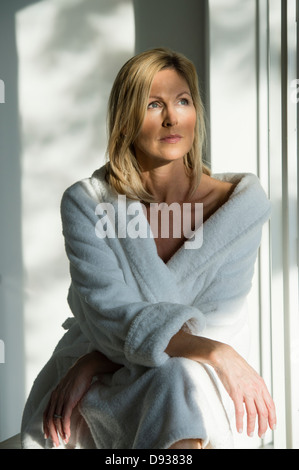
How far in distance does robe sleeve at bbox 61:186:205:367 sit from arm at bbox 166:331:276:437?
1.7 inches

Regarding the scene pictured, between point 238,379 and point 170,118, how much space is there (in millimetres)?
513

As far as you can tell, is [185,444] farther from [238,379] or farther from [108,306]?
[108,306]

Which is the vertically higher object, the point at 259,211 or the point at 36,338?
the point at 259,211

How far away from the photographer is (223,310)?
1.17m

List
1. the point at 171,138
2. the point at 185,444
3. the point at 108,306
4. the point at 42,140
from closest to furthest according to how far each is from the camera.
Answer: the point at 185,444 < the point at 108,306 < the point at 171,138 < the point at 42,140

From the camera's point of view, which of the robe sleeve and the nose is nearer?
the robe sleeve

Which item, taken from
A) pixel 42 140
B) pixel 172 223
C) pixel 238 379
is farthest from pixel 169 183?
pixel 42 140

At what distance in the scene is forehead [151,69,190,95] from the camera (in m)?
1.22

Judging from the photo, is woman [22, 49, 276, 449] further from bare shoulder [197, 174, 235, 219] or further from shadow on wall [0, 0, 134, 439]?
shadow on wall [0, 0, 134, 439]

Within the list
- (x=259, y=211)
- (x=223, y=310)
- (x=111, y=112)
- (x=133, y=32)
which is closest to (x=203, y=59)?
(x=133, y=32)

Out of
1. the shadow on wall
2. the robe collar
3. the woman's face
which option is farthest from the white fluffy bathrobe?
the shadow on wall

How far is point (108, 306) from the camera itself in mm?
1118

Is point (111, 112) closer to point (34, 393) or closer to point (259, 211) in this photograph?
point (259, 211)

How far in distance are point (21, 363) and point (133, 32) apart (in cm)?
106
